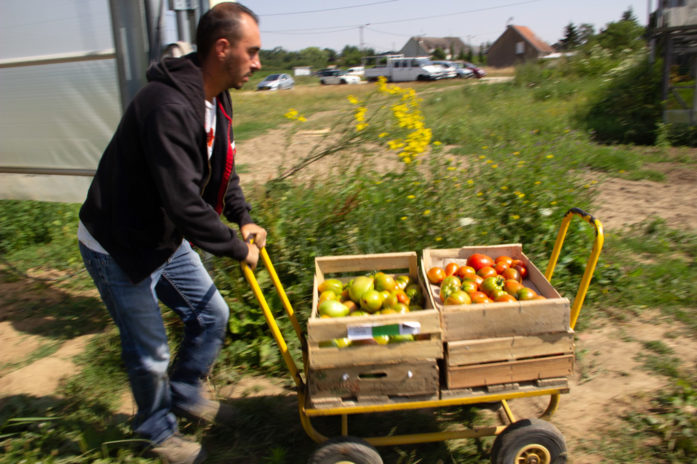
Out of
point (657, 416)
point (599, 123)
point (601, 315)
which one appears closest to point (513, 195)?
point (601, 315)

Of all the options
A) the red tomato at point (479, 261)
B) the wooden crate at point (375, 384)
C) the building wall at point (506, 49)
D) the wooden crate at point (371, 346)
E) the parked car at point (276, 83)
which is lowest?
the wooden crate at point (375, 384)

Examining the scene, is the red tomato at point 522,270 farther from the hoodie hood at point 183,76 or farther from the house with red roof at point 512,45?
the house with red roof at point 512,45

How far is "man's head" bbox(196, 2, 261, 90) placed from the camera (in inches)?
86.6

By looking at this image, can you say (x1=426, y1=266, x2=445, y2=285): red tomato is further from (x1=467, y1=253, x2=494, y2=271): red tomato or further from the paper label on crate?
the paper label on crate

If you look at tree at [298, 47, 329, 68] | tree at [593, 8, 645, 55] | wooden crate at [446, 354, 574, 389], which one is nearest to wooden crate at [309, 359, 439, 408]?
wooden crate at [446, 354, 574, 389]

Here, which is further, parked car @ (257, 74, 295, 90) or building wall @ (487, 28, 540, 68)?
building wall @ (487, 28, 540, 68)

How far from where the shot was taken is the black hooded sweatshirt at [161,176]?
2.12 meters

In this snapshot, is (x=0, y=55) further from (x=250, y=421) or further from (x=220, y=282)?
(x=250, y=421)

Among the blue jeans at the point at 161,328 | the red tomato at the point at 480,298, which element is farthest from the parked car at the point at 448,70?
the blue jeans at the point at 161,328

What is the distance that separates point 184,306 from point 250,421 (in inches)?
34.0

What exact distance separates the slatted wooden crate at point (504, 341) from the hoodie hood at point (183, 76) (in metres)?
1.41

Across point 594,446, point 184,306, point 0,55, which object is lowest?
point 594,446

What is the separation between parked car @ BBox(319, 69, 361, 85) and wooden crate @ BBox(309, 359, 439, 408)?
41610mm

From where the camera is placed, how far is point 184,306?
2.82m
